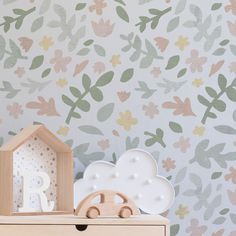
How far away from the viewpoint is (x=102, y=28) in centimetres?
240

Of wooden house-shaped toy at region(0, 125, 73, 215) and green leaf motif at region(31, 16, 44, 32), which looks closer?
wooden house-shaped toy at region(0, 125, 73, 215)

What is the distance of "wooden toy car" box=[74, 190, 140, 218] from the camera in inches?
79.5

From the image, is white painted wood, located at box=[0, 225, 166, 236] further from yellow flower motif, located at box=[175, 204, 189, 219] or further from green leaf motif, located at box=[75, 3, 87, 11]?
green leaf motif, located at box=[75, 3, 87, 11]

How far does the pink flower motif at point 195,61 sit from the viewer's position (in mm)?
2406

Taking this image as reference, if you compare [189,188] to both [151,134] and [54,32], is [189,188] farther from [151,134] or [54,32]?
[54,32]

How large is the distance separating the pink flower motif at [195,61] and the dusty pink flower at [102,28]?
0.32 metres

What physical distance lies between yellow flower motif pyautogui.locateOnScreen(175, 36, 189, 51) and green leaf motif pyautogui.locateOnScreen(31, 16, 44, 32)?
0.51 metres

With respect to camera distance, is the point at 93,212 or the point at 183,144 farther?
the point at 183,144

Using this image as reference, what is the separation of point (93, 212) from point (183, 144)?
0.52 m

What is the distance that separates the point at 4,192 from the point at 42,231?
19cm

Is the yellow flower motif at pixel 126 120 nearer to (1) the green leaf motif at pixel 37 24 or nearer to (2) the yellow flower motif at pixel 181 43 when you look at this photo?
(2) the yellow flower motif at pixel 181 43

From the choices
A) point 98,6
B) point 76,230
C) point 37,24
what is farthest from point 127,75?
point 76,230

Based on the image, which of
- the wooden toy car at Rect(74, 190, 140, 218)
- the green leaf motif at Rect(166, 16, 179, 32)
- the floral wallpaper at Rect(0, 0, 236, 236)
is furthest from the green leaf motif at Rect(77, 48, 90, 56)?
the wooden toy car at Rect(74, 190, 140, 218)

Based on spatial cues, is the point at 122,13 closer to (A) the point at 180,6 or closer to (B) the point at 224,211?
(A) the point at 180,6
